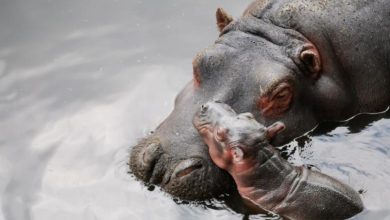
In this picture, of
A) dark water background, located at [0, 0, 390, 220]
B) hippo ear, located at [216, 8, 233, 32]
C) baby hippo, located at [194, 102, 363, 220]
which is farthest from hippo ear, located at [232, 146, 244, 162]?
hippo ear, located at [216, 8, 233, 32]

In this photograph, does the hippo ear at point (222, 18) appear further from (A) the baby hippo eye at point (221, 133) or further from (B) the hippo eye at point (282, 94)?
(A) the baby hippo eye at point (221, 133)

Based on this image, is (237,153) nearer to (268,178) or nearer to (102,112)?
(268,178)

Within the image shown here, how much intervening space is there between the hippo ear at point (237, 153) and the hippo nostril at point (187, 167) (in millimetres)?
374

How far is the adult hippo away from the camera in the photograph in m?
6.77

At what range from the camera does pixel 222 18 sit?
7.72 meters

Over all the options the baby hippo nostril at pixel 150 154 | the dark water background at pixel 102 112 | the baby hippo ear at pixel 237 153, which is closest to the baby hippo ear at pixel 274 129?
the baby hippo ear at pixel 237 153

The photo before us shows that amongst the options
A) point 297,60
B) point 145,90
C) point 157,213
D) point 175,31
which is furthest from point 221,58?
point 175,31

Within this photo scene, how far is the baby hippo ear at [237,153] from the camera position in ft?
20.9

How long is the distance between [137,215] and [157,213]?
0.16 metres

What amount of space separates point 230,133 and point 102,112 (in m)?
2.33

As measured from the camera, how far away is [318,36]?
7.38 meters

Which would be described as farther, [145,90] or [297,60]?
[145,90]

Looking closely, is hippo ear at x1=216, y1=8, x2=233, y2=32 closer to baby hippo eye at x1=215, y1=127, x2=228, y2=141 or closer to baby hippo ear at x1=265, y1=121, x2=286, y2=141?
baby hippo ear at x1=265, y1=121, x2=286, y2=141

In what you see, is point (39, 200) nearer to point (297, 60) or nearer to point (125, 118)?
point (125, 118)
